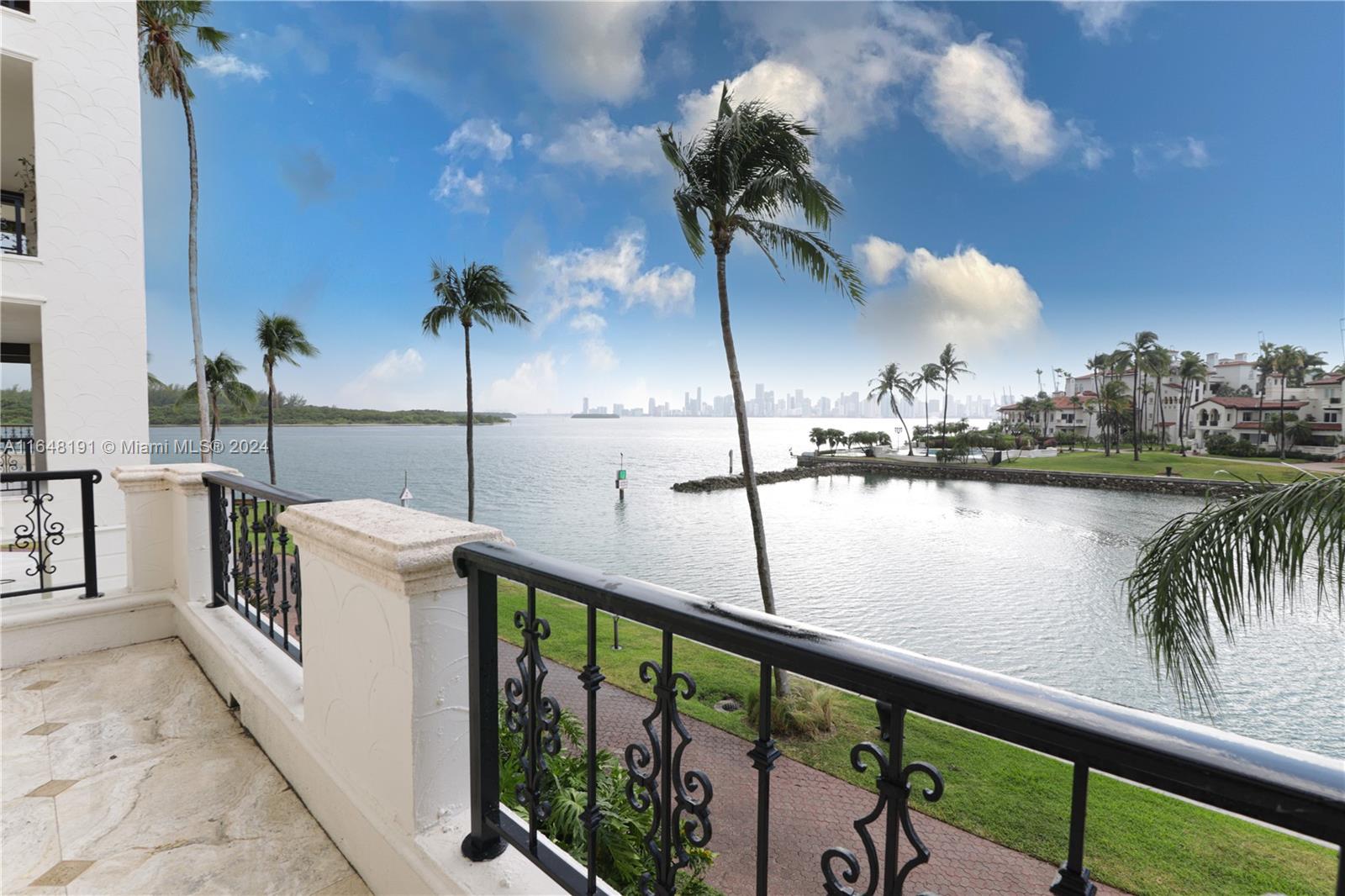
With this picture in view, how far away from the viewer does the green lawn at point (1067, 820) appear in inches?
314

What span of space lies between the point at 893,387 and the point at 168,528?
7891 cm

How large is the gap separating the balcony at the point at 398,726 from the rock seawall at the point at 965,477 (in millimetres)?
44228

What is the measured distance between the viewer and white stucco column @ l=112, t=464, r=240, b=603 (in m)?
3.71

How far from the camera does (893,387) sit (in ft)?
251

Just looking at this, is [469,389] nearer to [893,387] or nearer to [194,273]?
[194,273]

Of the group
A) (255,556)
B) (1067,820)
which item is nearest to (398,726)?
(255,556)

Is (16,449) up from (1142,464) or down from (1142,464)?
up

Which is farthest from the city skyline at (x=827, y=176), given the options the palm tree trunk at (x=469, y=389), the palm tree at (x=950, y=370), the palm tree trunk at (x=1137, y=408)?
the palm tree trunk at (x=469, y=389)

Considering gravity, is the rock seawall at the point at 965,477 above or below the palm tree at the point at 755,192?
below

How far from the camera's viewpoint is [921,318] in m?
82.6

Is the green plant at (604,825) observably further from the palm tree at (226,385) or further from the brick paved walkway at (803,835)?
the palm tree at (226,385)

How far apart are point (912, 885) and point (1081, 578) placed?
2836 cm

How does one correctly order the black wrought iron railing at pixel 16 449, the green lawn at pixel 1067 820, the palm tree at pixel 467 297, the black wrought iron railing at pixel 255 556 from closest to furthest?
the black wrought iron railing at pixel 255 556, the green lawn at pixel 1067 820, the black wrought iron railing at pixel 16 449, the palm tree at pixel 467 297

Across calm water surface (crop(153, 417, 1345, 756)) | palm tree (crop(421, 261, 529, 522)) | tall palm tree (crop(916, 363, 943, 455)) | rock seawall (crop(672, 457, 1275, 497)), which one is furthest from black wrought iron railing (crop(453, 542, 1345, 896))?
tall palm tree (crop(916, 363, 943, 455))
